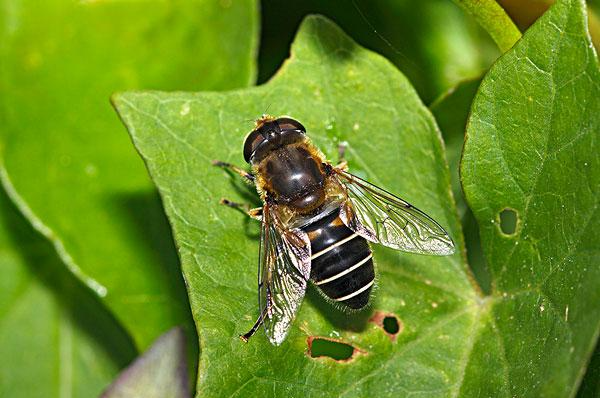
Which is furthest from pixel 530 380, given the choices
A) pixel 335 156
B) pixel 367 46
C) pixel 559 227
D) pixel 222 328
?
pixel 367 46

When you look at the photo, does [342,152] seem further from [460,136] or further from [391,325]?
[391,325]

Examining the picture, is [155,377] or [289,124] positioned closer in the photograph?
[289,124]

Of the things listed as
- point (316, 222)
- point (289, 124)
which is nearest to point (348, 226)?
point (316, 222)

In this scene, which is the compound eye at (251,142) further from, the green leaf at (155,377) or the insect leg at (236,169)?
the green leaf at (155,377)

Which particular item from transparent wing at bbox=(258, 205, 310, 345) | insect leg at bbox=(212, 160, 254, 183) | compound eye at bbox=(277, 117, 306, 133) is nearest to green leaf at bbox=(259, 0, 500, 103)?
compound eye at bbox=(277, 117, 306, 133)

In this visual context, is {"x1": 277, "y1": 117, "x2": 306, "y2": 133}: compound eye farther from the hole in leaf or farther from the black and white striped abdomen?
the hole in leaf

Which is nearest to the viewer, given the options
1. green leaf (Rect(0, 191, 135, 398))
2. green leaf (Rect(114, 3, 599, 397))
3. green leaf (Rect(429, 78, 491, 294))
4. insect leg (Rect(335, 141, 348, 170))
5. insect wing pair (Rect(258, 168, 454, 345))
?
green leaf (Rect(114, 3, 599, 397))

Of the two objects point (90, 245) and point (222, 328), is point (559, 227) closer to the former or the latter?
point (222, 328)

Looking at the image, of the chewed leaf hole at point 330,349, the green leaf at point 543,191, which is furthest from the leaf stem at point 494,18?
the chewed leaf hole at point 330,349
